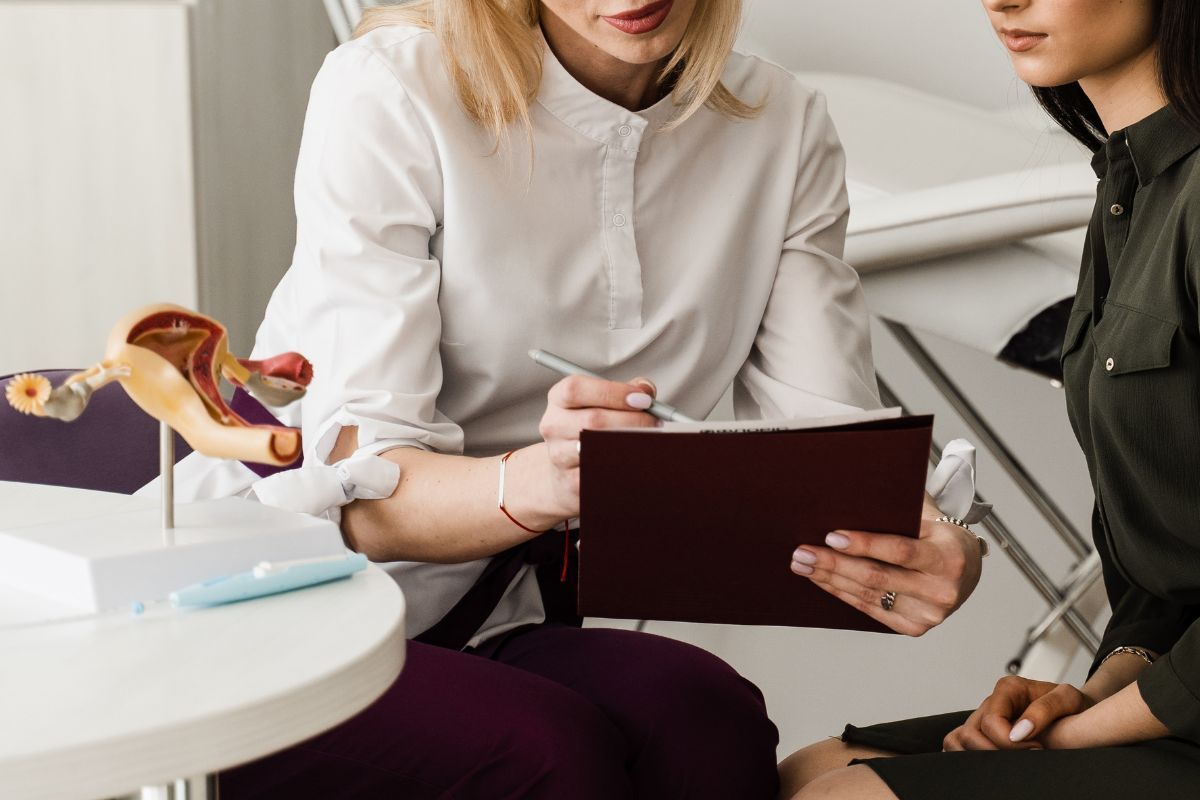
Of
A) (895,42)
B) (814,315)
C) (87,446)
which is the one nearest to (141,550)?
(87,446)

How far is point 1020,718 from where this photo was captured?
0.91 metres

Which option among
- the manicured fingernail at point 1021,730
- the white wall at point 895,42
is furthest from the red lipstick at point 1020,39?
the white wall at point 895,42

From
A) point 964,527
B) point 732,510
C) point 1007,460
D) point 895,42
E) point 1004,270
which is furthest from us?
point 895,42

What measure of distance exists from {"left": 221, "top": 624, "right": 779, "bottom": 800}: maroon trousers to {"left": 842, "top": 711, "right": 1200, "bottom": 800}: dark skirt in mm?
160

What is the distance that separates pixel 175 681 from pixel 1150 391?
671mm

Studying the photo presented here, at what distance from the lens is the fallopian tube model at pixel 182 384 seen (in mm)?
608

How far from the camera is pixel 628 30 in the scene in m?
1.04

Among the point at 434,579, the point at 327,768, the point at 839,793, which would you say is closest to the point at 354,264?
the point at 434,579

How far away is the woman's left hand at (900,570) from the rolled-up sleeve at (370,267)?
0.34 m

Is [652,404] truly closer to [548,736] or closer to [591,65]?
[548,736]

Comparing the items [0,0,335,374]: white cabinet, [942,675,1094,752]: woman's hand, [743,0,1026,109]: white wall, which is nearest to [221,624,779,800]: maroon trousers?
[942,675,1094,752]: woman's hand

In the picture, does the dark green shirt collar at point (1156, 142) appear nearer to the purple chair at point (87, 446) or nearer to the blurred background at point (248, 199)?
the blurred background at point (248, 199)

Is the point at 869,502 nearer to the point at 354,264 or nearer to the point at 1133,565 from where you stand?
the point at 1133,565

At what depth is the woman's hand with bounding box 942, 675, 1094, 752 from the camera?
895mm
